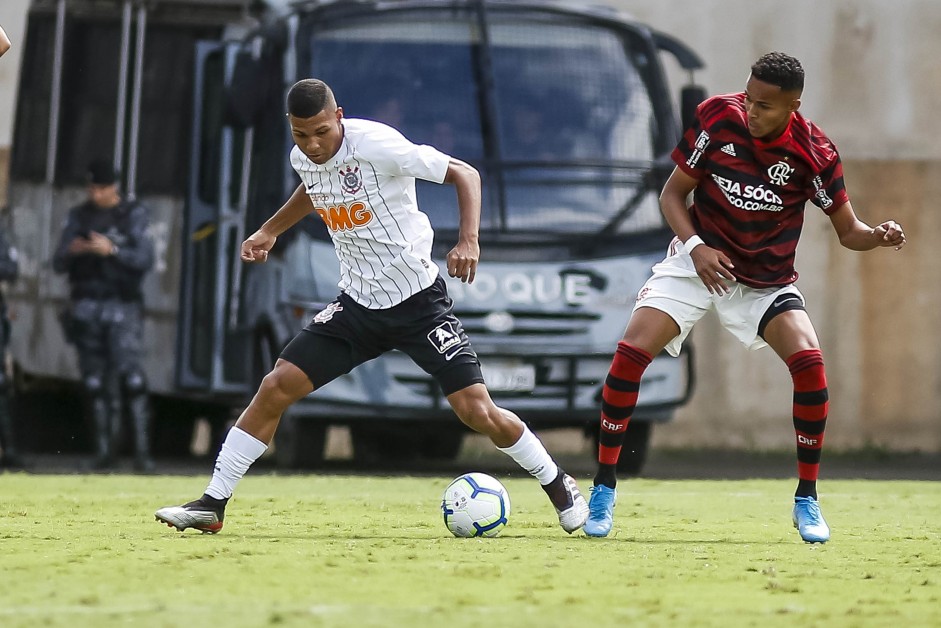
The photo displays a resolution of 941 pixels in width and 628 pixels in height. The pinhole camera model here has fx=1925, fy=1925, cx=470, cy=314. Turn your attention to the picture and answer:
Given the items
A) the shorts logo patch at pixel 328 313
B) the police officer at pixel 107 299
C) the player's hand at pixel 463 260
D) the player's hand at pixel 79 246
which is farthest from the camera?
the police officer at pixel 107 299

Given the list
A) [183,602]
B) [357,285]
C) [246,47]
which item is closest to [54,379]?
[246,47]

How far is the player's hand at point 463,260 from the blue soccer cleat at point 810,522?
1.18 metres

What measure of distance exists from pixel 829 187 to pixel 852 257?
1054cm

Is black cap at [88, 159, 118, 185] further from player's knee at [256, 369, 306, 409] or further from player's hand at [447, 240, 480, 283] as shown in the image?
player's hand at [447, 240, 480, 283]

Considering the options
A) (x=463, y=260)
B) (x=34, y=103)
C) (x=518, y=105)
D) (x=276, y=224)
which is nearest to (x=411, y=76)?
(x=518, y=105)

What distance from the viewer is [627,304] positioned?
12.5 meters

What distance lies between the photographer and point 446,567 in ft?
20.1

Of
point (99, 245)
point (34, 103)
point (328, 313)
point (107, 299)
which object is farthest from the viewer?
point (34, 103)

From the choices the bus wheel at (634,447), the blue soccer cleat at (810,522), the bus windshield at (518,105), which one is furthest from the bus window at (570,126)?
the blue soccer cleat at (810,522)

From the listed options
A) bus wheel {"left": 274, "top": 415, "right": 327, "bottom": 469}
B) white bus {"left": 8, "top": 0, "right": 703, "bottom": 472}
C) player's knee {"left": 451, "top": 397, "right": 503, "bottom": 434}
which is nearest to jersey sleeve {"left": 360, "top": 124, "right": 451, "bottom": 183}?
player's knee {"left": 451, "top": 397, "right": 503, "bottom": 434}

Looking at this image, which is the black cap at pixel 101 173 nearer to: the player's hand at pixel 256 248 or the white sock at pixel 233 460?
the player's hand at pixel 256 248

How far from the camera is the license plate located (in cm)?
1229

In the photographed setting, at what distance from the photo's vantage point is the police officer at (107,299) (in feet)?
42.8

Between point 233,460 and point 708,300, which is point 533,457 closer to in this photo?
point 708,300
